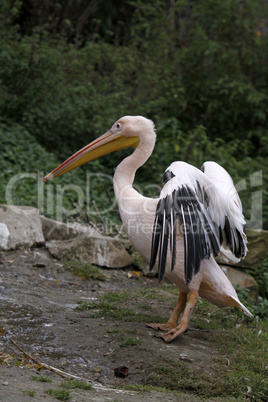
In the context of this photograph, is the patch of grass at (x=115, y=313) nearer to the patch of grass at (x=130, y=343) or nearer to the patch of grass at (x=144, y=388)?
the patch of grass at (x=130, y=343)

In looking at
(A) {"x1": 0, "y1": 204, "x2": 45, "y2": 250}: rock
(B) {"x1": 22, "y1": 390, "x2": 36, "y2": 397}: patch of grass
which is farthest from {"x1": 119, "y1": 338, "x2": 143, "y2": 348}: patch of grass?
(A) {"x1": 0, "y1": 204, "x2": 45, "y2": 250}: rock

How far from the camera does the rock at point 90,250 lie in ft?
17.2

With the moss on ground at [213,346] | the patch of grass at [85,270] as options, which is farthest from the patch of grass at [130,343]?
the patch of grass at [85,270]

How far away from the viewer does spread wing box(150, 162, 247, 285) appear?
3.12 metres

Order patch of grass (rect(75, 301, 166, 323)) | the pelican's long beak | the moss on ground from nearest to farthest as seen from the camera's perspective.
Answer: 1. the moss on ground
2. patch of grass (rect(75, 301, 166, 323))
3. the pelican's long beak

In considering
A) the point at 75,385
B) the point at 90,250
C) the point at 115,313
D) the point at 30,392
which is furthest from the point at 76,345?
the point at 90,250

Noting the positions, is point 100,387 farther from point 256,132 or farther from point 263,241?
point 256,132

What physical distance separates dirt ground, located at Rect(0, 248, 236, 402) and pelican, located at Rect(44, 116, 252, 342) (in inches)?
9.5

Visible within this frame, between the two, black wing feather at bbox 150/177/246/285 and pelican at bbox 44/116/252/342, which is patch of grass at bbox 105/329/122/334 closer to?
pelican at bbox 44/116/252/342

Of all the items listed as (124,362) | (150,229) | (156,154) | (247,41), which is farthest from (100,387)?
(247,41)

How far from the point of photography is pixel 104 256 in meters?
5.34

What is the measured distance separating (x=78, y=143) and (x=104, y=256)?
146 inches

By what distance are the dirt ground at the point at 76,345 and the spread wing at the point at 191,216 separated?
502 millimetres

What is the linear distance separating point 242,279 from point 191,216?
2.43 metres
